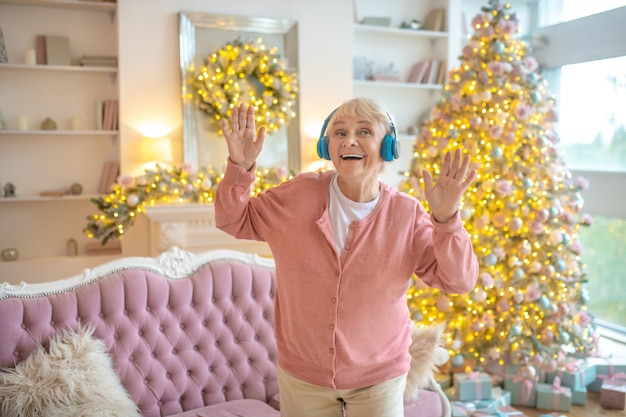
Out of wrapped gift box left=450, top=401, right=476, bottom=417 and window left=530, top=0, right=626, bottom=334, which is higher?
window left=530, top=0, right=626, bottom=334

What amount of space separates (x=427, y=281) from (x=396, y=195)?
9.6 inches

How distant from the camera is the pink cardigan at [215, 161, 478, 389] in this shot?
1479 millimetres

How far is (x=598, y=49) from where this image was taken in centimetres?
492

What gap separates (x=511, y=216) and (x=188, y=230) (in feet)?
7.88

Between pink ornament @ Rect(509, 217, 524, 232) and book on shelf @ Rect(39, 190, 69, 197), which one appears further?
book on shelf @ Rect(39, 190, 69, 197)

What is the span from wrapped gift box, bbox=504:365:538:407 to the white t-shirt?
2570mm

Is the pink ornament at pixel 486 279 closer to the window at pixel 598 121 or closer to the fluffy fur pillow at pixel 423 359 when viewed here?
the fluffy fur pillow at pixel 423 359

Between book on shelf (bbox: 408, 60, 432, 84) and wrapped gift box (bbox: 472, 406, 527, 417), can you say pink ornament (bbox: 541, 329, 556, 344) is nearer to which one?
wrapped gift box (bbox: 472, 406, 527, 417)

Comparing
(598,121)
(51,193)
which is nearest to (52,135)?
(51,193)

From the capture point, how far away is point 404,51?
19.5ft

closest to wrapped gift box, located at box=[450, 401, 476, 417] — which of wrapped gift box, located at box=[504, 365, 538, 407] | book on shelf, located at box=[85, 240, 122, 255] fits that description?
wrapped gift box, located at box=[504, 365, 538, 407]

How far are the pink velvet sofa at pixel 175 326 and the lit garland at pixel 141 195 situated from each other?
174cm

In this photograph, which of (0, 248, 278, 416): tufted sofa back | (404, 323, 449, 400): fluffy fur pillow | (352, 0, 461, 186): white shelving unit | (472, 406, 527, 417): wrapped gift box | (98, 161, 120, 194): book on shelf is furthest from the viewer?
(352, 0, 461, 186): white shelving unit

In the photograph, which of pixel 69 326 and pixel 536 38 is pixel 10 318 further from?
pixel 536 38
